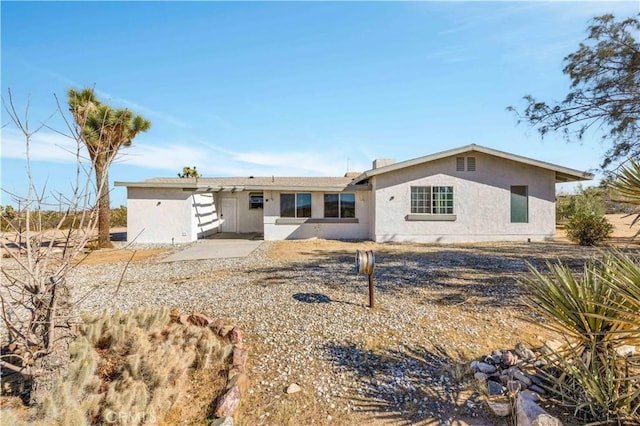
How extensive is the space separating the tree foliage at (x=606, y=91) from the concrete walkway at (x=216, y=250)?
39.0 feet

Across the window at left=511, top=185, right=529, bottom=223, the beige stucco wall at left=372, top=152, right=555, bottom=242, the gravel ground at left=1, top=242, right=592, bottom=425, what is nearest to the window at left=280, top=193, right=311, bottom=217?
the beige stucco wall at left=372, top=152, right=555, bottom=242

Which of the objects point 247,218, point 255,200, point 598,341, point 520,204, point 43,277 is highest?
point 255,200

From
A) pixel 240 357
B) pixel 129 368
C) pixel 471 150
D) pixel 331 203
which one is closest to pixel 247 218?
pixel 331 203

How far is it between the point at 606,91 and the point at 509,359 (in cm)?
1129

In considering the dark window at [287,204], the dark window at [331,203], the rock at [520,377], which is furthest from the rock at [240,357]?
the dark window at [331,203]

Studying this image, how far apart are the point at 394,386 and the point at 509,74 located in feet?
38.8

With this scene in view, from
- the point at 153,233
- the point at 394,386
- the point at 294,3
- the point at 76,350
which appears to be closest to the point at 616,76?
the point at 294,3

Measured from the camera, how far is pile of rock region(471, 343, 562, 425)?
2643 mm

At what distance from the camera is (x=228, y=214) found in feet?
62.2

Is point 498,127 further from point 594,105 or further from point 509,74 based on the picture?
point 594,105

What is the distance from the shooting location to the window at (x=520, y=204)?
14641mm

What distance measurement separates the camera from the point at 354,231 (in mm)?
15719

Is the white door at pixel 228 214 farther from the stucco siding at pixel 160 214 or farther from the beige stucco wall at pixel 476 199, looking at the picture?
the beige stucco wall at pixel 476 199

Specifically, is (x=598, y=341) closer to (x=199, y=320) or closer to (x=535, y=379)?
(x=535, y=379)
